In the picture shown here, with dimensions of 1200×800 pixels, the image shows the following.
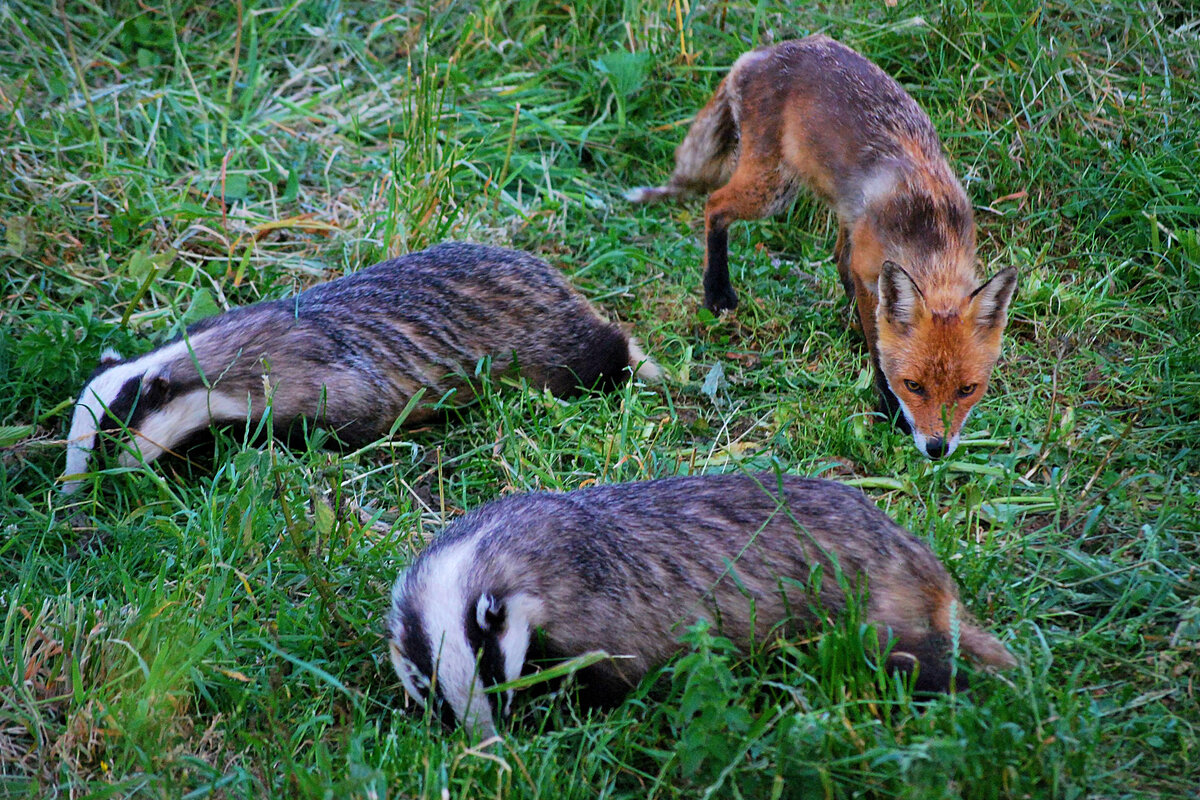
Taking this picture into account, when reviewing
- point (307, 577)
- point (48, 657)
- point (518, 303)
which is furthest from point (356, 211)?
point (48, 657)

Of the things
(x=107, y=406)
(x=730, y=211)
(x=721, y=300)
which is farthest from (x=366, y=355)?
(x=730, y=211)

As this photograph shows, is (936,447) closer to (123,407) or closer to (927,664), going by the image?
(927,664)

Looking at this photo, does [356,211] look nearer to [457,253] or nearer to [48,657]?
[457,253]

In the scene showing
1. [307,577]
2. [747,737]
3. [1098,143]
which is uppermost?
[1098,143]

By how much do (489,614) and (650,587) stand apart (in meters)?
0.60

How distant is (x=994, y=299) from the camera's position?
4832mm

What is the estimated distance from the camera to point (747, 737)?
310 centimetres

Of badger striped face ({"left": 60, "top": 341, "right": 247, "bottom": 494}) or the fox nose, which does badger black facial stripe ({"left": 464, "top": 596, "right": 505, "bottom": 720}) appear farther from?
the fox nose

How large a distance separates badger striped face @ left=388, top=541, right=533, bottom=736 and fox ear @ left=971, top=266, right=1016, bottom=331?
247 cm

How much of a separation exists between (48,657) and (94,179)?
3715mm

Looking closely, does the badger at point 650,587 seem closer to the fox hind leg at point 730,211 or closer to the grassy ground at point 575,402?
the grassy ground at point 575,402

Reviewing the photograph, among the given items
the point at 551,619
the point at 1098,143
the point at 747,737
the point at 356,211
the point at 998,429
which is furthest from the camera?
the point at 356,211

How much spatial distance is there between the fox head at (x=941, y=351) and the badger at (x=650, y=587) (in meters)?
1.07

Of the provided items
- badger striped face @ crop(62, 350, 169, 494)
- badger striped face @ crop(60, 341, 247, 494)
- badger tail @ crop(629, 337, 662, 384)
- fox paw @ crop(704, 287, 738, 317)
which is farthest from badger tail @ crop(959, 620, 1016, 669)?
badger striped face @ crop(62, 350, 169, 494)
